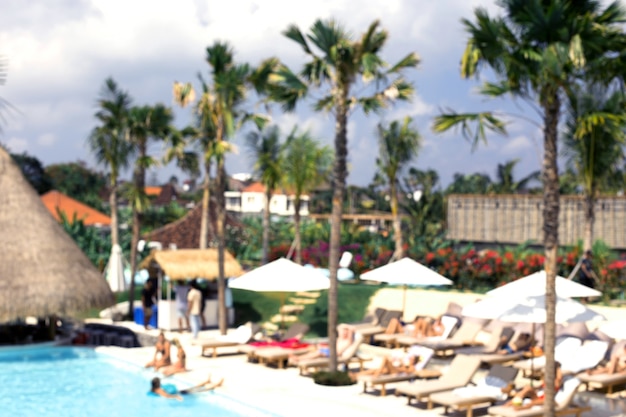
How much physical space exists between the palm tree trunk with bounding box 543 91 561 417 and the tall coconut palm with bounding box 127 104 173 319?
670 inches

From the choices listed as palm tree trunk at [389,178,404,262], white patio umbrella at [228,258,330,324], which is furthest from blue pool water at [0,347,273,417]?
palm tree trunk at [389,178,404,262]

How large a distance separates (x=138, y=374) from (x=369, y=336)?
5.65 meters

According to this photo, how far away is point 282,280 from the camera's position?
59.5 feet

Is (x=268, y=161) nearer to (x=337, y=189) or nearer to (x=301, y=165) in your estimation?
(x=301, y=165)

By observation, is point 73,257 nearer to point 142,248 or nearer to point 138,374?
point 138,374

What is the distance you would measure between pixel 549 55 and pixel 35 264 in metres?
14.6

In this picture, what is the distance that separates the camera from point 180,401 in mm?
15391

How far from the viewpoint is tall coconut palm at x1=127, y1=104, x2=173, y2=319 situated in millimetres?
26594

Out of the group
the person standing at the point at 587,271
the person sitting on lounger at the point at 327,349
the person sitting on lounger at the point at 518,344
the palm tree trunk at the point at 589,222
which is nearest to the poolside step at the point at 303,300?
the person sitting on lounger at the point at 327,349

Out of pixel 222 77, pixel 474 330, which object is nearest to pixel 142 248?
pixel 222 77

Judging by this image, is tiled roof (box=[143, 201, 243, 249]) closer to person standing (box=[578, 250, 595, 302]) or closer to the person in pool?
person standing (box=[578, 250, 595, 302])

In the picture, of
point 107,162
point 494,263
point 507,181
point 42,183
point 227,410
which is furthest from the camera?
point 42,183

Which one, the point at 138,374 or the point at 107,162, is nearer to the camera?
the point at 138,374

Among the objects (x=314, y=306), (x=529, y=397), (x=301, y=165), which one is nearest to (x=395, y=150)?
(x=301, y=165)
